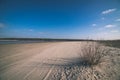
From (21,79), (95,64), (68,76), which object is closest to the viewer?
(21,79)

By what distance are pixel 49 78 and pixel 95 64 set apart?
263 cm

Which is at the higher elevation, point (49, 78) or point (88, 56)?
point (88, 56)

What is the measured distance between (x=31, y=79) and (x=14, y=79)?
0.61 meters

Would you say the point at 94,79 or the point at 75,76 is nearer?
the point at 94,79

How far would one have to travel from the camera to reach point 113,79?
2.91m

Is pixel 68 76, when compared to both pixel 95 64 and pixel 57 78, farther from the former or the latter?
pixel 95 64

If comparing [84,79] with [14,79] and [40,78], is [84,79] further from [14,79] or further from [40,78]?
[14,79]

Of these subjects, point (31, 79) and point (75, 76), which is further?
point (75, 76)

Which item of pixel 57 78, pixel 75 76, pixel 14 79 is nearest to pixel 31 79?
pixel 14 79

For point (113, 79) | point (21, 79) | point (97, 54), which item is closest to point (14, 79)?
point (21, 79)

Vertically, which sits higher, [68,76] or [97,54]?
[97,54]

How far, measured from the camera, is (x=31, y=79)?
291 centimetres

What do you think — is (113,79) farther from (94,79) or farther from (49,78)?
(49,78)

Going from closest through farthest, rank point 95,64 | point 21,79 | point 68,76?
1. point 21,79
2. point 68,76
3. point 95,64
